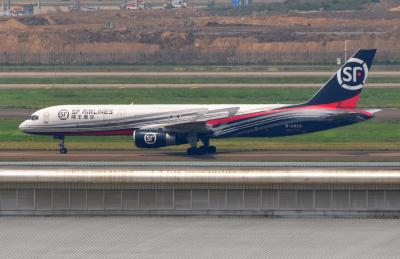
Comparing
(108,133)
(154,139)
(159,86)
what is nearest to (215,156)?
(154,139)

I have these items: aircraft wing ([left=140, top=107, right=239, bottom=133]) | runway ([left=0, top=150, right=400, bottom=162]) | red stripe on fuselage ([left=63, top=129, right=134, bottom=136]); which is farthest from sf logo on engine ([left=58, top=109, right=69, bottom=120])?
aircraft wing ([left=140, top=107, right=239, bottom=133])

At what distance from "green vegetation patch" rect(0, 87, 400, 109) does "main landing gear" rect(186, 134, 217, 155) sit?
107 feet

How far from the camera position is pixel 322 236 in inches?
1786

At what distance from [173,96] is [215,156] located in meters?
42.5

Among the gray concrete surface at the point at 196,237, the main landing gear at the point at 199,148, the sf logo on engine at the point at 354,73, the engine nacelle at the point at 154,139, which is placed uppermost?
the sf logo on engine at the point at 354,73

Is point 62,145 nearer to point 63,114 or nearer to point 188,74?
point 63,114

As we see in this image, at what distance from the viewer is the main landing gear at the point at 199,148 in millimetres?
81750

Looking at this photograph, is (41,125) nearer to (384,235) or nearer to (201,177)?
(201,177)

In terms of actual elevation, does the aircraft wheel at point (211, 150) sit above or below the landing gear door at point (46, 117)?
below

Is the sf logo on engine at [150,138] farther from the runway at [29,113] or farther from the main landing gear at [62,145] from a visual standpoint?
the runway at [29,113]

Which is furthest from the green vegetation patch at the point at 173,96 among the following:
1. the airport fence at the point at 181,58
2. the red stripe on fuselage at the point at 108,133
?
the airport fence at the point at 181,58

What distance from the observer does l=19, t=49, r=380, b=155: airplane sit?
81312mm

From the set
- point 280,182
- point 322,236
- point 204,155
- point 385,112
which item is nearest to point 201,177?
point 280,182

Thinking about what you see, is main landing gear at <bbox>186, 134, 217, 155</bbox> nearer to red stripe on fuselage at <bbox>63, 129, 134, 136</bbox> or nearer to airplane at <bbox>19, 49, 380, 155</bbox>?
airplane at <bbox>19, 49, 380, 155</bbox>
